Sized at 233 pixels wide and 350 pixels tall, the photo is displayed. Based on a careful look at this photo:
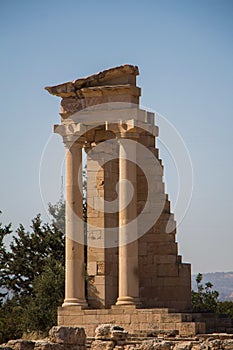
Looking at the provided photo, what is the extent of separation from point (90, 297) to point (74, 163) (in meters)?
4.72

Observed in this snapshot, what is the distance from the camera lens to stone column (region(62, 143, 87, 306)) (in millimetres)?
30781

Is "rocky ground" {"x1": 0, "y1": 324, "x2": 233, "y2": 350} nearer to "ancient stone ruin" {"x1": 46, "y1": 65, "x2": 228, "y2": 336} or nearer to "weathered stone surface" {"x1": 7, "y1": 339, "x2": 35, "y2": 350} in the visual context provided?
"weathered stone surface" {"x1": 7, "y1": 339, "x2": 35, "y2": 350}

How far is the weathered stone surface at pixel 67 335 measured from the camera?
69.6ft

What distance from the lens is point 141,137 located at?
32.6 metres

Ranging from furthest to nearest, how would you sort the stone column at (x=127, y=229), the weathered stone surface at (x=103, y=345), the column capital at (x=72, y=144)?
the column capital at (x=72, y=144)
the stone column at (x=127, y=229)
the weathered stone surface at (x=103, y=345)

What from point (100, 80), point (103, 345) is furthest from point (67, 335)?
point (100, 80)

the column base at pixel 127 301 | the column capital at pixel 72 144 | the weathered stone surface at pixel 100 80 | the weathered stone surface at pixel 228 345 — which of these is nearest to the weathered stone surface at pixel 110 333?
the weathered stone surface at pixel 228 345

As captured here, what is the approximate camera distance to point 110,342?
942 inches

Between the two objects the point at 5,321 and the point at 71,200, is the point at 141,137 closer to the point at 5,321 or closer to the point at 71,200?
the point at 71,200

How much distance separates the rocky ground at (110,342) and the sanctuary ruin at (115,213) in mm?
3267

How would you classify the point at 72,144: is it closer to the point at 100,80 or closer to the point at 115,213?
the point at 100,80

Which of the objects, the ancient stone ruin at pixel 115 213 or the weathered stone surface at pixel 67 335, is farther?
the ancient stone ruin at pixel 115 213

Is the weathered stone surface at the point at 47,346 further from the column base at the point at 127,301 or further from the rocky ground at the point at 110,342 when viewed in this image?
the column base at the point at 127,301

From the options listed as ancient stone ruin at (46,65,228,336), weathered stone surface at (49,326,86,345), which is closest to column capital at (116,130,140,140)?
ancient stone ruin at (46,65,228,336)
